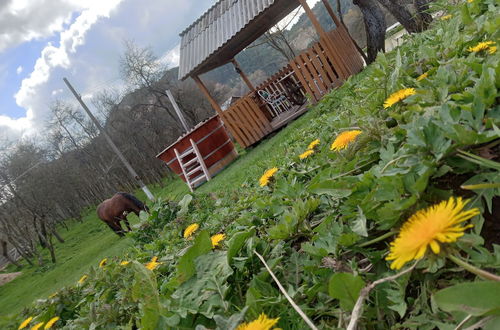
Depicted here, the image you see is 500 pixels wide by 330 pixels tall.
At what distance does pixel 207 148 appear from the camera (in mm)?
11938

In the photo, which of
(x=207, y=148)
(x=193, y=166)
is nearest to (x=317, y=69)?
(x=207, y=148)

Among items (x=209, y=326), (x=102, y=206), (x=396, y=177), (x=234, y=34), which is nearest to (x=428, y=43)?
(x=396, y=177)

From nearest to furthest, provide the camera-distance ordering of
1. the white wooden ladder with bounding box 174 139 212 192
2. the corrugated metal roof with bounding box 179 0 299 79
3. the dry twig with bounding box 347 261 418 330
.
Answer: the dry twig with bounding box 347 261 418 330
the corrugated metal roof with bounding box 179 0 299 79
the white wooden ladder with bounding box 174 139 212 192

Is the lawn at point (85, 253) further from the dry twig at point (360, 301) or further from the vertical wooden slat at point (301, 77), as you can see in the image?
the dry twig at point (360, 301)

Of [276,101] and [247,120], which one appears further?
[276,101]

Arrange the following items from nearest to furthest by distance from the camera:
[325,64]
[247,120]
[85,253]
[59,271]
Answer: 1. [325,64]
2. [247,120]
3. [59,271]
4. [85,253]

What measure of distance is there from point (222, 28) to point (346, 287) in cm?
1047

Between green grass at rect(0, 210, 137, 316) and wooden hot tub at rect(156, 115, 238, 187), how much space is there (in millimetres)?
2720

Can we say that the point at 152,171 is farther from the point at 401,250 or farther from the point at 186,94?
the point at 401,250

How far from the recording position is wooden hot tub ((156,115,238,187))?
11597 millimetres

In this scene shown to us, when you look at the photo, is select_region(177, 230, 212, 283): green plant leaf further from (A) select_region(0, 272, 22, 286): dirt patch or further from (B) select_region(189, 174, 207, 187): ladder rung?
(A) select_region(0, 272, 22, 286): dirt patch

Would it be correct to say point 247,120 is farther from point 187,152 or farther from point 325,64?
point 325,64

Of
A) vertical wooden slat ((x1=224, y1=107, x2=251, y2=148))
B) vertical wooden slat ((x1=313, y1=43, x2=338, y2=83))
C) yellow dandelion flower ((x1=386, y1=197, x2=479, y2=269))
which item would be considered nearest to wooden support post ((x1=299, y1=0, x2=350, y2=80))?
vertical wooden slat ((x1=313, y1=43, x2=338, y2=83))

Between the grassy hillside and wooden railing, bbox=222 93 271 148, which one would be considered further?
wooden railing, bbox=222 93 271 148
